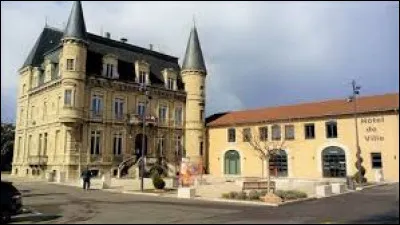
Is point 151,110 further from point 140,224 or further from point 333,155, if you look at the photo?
point 140,224

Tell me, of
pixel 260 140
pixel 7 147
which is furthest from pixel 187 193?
pixel 7 147

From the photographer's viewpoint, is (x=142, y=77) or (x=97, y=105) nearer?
(x=97, y=105)

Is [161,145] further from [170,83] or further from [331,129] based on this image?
[331,129]

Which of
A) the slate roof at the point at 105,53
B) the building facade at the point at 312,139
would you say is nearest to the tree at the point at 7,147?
the slate roof at the point at 105,53

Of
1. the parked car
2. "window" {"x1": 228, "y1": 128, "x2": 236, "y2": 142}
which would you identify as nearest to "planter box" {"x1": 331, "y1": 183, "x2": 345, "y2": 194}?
the parked car

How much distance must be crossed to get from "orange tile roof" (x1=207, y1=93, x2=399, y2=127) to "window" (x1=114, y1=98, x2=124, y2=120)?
12233 mm

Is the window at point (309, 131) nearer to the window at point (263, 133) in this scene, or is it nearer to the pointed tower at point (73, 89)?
the window at point (263, 133)

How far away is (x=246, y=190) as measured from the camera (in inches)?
1103

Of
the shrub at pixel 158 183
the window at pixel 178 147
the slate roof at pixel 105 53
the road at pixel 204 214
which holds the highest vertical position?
the slate roof at pixel 105 53

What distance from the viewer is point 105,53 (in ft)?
164

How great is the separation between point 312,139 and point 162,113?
701 inches

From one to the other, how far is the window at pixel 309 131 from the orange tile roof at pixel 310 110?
1020 millimetres

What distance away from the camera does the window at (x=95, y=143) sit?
4553cm

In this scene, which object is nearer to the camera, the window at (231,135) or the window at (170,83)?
the window at (231,135)
